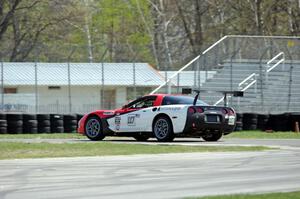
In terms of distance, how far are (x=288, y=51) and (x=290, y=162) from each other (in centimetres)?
1959

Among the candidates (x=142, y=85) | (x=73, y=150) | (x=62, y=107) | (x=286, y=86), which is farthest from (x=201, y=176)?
(x=142, y=85)

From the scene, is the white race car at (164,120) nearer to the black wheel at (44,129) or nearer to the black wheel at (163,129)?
the black wheel at (163,129)

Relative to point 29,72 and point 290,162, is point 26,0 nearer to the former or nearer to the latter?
point 29,72

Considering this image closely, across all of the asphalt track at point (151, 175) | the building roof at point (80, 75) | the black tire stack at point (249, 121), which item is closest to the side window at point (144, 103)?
the asphalt track at point (151, 175)

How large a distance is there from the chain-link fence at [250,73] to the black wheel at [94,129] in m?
10.4

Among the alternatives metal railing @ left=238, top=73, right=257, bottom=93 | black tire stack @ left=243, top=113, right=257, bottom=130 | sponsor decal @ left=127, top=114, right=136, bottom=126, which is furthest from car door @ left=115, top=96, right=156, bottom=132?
metal railing @ left=238, top=73, right=257, bottom=93

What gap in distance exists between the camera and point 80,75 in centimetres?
4403

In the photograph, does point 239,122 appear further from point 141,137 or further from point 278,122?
point 141,137

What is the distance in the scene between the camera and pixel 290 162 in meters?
15.6

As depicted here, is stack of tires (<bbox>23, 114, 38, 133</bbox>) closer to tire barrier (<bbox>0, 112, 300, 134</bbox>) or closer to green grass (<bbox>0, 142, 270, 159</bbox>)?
tire barrier (<bbox>0, 112, 300, 134</bbox>)

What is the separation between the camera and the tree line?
2047 inches

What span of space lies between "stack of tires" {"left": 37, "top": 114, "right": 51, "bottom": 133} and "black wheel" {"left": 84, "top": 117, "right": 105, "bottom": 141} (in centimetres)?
552

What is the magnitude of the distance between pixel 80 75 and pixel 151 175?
3126 centimetres

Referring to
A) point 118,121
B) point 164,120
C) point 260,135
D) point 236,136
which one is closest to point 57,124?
point 236,136
